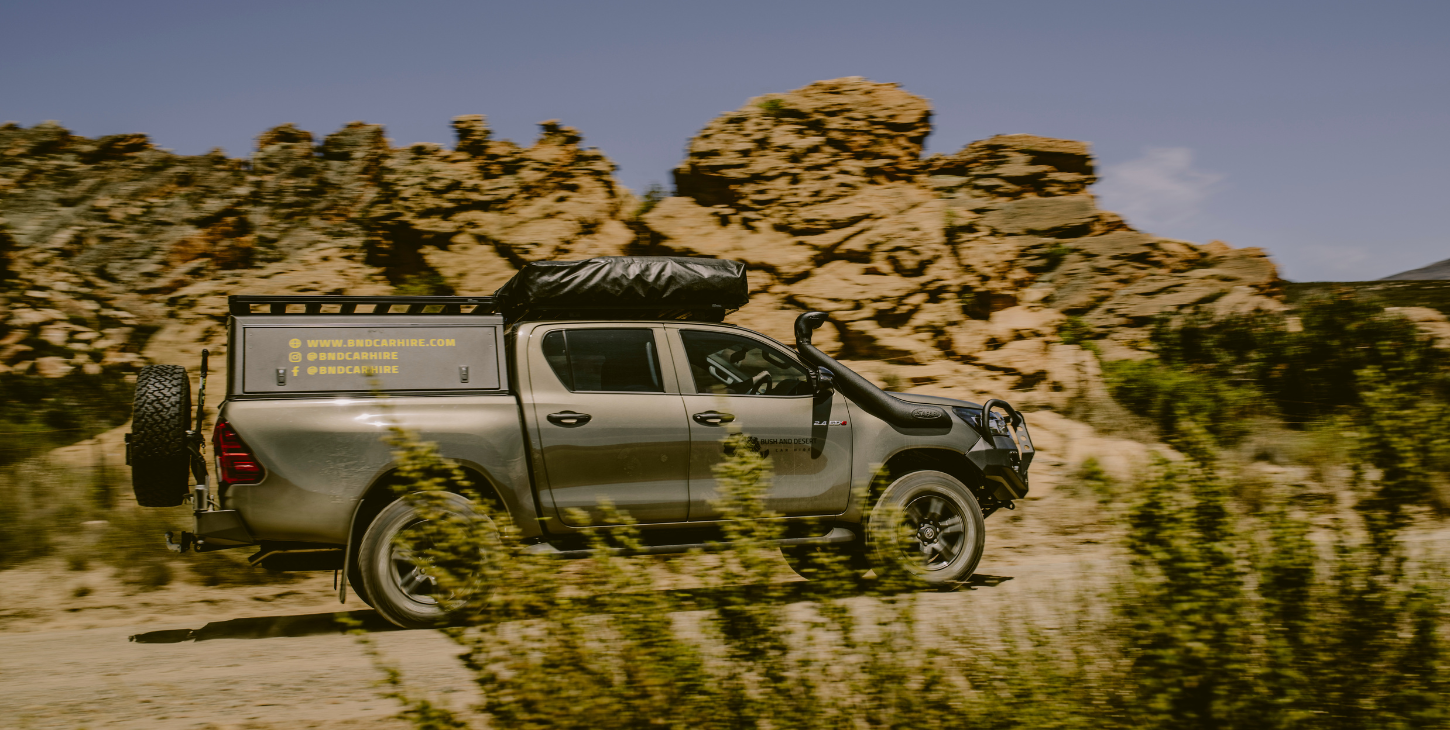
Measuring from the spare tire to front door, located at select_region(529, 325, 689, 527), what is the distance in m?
1.98

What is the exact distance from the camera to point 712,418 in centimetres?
654

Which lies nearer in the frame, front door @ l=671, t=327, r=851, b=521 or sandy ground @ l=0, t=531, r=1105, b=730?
sandy ground @ l=0, t=531, r=1105, b=730

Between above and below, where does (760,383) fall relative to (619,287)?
below

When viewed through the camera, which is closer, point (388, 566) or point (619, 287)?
point (388, 566)

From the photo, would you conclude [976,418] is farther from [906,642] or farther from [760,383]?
[906,642]

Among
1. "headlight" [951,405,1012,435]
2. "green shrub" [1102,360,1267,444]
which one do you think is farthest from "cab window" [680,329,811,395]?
"green shrub" [1102,360,1267,444]

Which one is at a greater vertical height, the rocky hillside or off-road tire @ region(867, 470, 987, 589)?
the rocky hillside

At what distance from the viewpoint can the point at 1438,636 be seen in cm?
370

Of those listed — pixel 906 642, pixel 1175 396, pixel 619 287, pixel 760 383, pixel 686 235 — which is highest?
pixel 686 235

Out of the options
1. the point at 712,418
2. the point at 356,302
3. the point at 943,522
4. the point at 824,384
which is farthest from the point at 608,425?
the point at 943,522

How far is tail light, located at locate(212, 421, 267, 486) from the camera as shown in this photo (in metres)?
5.58

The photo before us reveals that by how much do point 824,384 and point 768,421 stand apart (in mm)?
448

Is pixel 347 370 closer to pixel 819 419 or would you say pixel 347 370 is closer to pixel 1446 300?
pixel 819 419

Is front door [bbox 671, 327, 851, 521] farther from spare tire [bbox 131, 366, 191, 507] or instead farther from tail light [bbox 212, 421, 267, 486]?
spare tire [bbox 131, 366, 191, 507]
